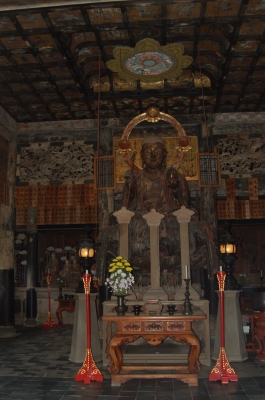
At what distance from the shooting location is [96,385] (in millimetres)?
4875

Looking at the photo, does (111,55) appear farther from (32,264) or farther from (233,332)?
(32,264)

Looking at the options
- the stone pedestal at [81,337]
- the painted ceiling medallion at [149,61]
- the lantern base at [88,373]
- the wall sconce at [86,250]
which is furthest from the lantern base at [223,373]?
the painted ceiling medallion at [149,61]

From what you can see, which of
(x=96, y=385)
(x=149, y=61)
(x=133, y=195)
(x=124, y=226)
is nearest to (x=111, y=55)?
(x=149, y=61)

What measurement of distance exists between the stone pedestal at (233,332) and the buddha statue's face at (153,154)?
108 inches

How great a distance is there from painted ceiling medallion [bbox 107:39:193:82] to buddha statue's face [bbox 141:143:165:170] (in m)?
1.53

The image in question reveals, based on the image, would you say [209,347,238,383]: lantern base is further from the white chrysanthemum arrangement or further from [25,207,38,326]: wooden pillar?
[25,207,38,326]: wooden pillar

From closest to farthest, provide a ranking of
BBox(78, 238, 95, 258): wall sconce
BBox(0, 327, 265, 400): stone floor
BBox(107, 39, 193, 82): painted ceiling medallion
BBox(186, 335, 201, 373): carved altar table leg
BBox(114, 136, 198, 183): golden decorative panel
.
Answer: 1. BBox(0, 327, 265, 400): stone floor
2. BBox(186, 335, 201, 373): carved altar table leg
3. BBox(78, 238, 95, 258): wall sconce
4. BBox(107, 39, 193, 82): painted ceiling medallion
5. BBox(114, 136, 198, 183): golden decorative panel

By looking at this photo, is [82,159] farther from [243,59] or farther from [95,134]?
[243,59]

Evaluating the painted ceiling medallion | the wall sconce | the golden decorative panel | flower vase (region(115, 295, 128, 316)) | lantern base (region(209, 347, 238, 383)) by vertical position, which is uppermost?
the painted ceiling medallion

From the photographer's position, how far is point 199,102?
30.8 feet

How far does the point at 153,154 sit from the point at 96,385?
13.8 feet

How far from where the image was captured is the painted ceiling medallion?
286 inches

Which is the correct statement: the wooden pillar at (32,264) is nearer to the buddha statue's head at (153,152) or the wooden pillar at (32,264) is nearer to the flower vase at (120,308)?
the buddha statue's head at (153,152)

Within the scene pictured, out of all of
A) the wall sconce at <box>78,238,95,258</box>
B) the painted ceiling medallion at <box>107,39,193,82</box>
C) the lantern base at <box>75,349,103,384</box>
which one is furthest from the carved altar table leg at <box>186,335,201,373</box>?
the painted ceiling medallion at <box>107,39,193,82</box>
